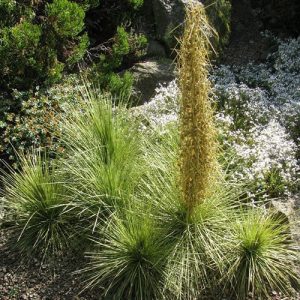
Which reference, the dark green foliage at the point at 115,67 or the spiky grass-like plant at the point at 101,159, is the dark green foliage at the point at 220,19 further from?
the spiky grass-like plant at the point at 101,159

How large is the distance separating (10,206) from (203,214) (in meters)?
1.57

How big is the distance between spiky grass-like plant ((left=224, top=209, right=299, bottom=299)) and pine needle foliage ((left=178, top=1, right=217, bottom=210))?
42cm

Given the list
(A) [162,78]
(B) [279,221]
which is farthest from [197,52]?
(A) [162,78]

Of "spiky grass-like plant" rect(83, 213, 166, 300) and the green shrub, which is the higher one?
the green shrub

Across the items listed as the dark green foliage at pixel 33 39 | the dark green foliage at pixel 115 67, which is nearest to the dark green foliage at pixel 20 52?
the dark green foliage at pixel 33 39

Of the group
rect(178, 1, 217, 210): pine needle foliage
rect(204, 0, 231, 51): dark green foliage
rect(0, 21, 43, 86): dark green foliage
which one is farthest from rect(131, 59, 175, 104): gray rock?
rect(178, 1, 217, 210): pine needle foliage

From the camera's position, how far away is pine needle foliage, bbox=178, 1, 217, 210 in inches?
131

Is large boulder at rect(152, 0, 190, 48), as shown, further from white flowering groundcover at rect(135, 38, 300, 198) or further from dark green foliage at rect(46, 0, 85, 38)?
dark green foliage at rect(46, 0, 85, 38)

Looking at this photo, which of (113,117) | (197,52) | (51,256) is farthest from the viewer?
(113,117)

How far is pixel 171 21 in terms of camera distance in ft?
22.5

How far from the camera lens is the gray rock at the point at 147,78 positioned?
256 inches

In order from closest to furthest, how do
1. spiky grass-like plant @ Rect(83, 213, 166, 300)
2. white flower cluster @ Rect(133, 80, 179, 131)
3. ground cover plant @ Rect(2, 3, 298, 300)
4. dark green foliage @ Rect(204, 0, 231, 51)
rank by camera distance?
1. ground cover plant @ Rect(2, 3, 298, 300)
2. spiky grass-like plant @ Rect(83, 213, 166, 300)
3. white flower cluster @ Rect(133, 80, 179, 131)
4. dark green foliage @ Rect(204, 0, 231, 51)

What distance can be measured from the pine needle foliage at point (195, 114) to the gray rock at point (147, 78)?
8.28 ft

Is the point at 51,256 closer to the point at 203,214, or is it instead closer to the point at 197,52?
the point at 203,214
